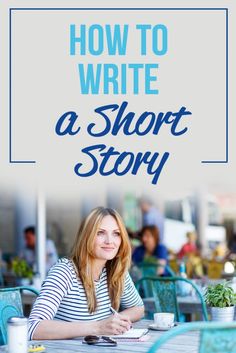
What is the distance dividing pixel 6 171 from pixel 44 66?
1725 mm

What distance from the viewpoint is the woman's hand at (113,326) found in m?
3.19

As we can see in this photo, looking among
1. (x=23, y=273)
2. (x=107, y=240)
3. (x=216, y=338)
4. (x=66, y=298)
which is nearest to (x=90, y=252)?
(x=107, y=240)

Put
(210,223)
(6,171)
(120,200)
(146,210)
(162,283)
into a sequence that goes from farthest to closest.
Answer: (210,223), (120,200), (146,210), (6,171), (162,283)

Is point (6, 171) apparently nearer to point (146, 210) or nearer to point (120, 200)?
point (146, 210)

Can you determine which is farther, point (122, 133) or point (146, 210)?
point (146, 210)

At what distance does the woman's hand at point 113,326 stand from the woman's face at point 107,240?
37 centimetres

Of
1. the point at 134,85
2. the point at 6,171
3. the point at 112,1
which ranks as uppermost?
the point at 112,1

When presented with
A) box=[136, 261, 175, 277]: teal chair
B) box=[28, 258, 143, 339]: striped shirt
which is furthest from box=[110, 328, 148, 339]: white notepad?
box=[136, 261, 175, 277]: teal chair

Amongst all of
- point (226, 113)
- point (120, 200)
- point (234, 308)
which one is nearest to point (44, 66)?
point (226, 113)

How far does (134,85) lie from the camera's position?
5.05 meters

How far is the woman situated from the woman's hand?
5.6 inches

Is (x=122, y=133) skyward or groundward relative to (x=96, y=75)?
groundward

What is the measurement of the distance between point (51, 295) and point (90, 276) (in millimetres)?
211

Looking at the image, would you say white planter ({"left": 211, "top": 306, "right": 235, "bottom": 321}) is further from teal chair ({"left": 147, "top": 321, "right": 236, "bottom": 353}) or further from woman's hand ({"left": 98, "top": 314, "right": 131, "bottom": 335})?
teal chair ({"left": 147, "top": 321, "right": 236, "bottom": 353})
